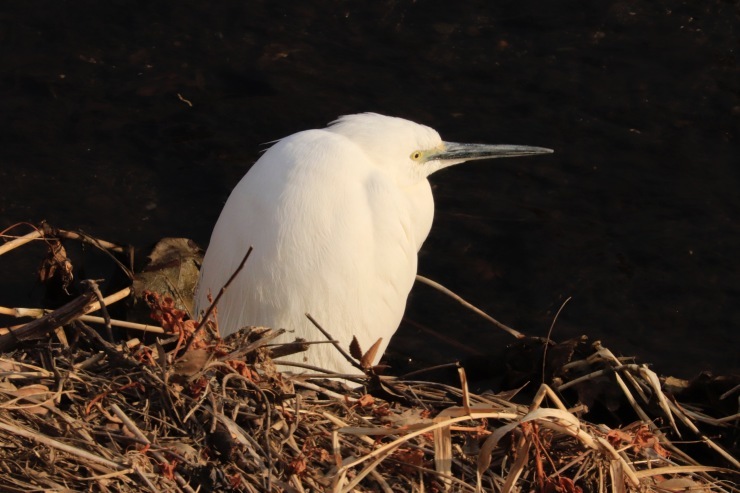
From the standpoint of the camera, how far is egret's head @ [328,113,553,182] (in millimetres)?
3393

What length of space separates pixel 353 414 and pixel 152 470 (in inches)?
18.4

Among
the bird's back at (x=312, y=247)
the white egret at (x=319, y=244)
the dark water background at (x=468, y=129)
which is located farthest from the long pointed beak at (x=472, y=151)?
the dark water background at (x=468, y=129)

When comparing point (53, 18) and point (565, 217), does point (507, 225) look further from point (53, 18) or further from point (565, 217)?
point (53, 18)

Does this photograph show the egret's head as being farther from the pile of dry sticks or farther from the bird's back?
the pile of dry sticks

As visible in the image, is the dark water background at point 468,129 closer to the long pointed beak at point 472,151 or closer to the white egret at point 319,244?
the long pointed beak at point 472,151

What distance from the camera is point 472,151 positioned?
3846 mm

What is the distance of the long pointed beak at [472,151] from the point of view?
12.2ft

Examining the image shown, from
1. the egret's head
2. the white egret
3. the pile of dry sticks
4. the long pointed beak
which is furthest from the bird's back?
the pile of dry sticks

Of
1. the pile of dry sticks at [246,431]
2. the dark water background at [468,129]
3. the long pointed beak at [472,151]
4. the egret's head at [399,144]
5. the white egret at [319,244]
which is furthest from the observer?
the dark water background at [468,129]

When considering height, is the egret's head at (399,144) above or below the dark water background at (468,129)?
above

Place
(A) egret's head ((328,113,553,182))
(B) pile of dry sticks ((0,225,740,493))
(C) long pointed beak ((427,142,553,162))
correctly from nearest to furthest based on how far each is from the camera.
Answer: (B) pile of dry sticks ((0,225,740,493)), (A) egret's head ((328,113,553,182)), (C) long pointed beak ((427,142,553,162))

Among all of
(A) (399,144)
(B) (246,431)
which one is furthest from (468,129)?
(B) (246,431)

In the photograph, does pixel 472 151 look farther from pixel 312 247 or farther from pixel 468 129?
pixel 468 129

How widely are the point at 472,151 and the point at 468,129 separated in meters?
1.33
